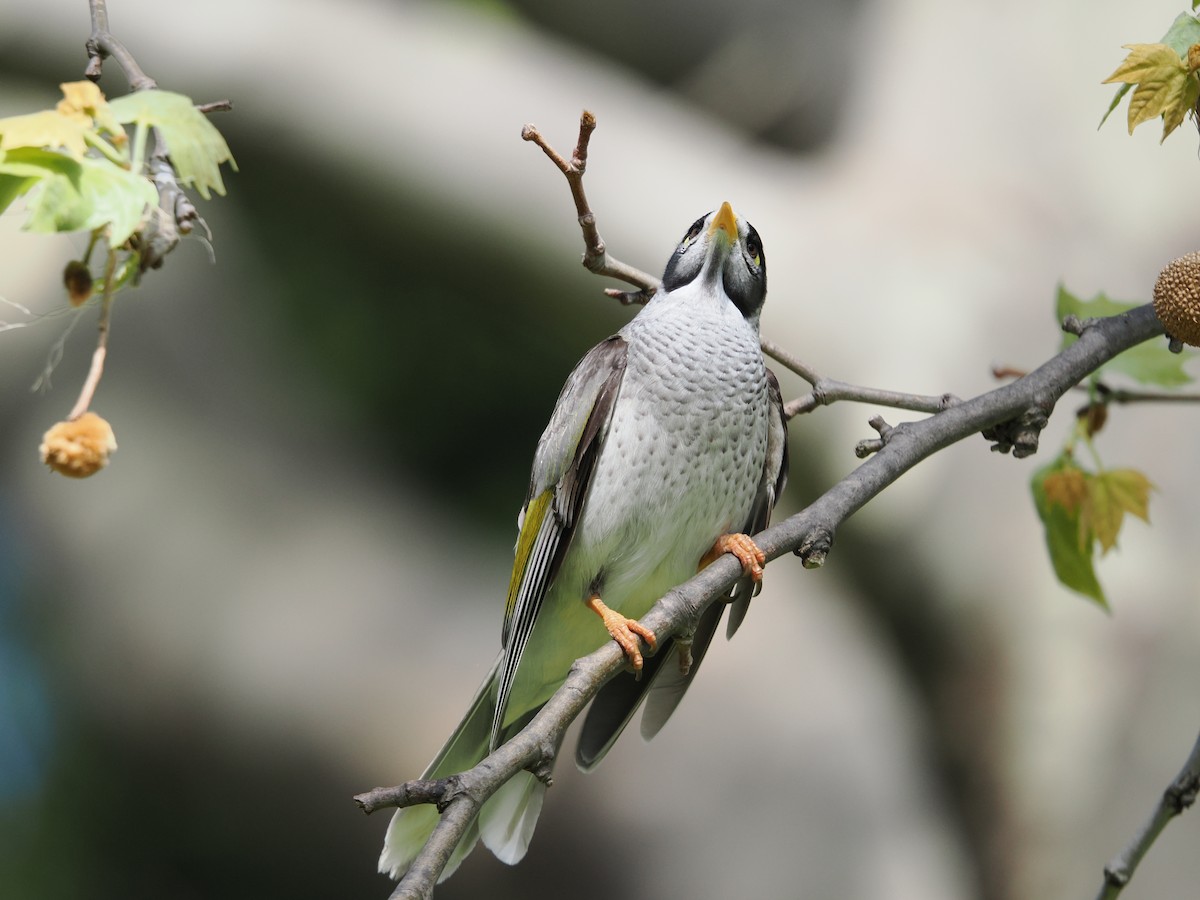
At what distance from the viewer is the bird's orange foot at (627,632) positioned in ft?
6.95

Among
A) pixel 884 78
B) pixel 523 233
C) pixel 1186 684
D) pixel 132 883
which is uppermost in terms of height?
pixel 884 78

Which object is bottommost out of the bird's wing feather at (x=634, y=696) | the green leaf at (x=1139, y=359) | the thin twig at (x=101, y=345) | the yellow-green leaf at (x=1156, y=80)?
the bird's wing feather at (x=634, y=696)

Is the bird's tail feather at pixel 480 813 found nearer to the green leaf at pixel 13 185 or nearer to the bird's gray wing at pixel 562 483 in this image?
the bird's gray wing at pixel 562 483

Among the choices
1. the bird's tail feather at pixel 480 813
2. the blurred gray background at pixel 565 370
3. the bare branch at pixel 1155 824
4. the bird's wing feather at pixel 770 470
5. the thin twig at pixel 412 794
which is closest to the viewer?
the thin twig at pixel 412 794

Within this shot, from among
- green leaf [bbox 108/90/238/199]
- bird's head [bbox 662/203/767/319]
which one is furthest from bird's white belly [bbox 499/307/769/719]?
A: green leaf [bbox 108/90/238/199]

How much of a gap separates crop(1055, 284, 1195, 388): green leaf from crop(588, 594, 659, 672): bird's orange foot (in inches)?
45.9

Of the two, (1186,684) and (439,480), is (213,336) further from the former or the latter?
(1186,684)

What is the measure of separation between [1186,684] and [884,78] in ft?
11.7

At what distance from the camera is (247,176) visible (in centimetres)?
604

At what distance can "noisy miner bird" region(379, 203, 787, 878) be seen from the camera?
8.84ft

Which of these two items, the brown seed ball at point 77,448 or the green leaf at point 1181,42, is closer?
the brown seed ball at point 77,448

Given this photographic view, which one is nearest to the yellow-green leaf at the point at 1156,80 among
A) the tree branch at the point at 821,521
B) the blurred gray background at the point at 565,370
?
the tree branch at the point at 821,521

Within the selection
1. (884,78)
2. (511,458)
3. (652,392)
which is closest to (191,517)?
(511,458)

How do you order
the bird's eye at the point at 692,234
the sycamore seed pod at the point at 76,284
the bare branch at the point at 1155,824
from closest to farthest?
the sycamore seed pod at the point at 76,284 < the bare branch at the point at 1155,824 < the bird's eye at the point at 692,234
